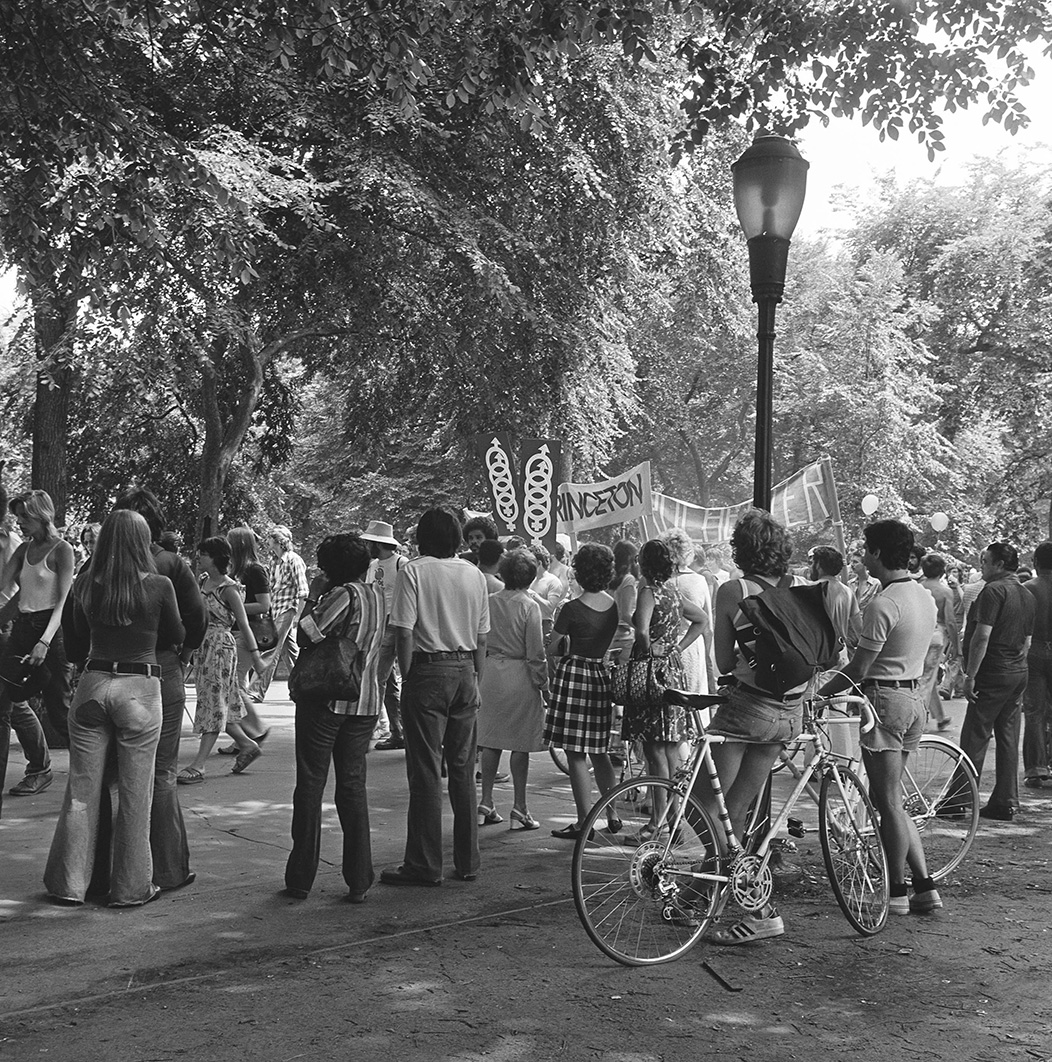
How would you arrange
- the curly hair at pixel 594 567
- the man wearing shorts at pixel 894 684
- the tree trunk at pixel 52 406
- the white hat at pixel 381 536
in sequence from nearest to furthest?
the man wearing shorts at pixel 894 684, the curly hair at pixel 594 567, the white hat at pixel 381 536, the tree trunk at pixel 52 406

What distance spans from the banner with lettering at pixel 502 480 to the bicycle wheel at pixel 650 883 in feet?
24.6

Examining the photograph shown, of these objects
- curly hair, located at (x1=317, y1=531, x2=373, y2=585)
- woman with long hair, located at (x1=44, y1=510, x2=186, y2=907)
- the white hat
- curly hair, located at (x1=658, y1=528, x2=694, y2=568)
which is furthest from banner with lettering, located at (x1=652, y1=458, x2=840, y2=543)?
woman with long hair, located at (x1=44, y1=510, x2=186, y2=907)

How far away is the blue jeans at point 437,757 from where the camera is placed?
21.9 feet

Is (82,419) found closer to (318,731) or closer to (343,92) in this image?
(343,92)

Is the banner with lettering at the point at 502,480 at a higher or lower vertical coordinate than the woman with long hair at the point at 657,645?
higher

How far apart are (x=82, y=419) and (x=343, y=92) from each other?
8329 millimetres

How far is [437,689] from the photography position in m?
6.75

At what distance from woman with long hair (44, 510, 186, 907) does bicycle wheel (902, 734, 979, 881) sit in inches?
153

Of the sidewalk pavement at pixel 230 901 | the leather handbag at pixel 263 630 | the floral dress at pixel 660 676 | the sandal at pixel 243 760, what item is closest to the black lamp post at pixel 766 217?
the floral dress at pixel 660 676

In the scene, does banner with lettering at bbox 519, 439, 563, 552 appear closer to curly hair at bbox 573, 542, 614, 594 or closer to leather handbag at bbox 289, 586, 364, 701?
curly hair at bbox 573, 542, 614, 594

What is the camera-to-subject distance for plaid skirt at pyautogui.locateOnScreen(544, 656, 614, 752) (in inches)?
299

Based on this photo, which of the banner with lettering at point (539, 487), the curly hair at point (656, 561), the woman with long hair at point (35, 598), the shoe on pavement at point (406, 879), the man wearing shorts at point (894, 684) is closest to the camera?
the man wearing shorts at point (894, 684)

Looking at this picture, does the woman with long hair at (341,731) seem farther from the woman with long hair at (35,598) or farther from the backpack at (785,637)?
the woman with long hair at (35,598)

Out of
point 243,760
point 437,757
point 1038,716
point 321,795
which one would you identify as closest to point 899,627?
point 437,757
